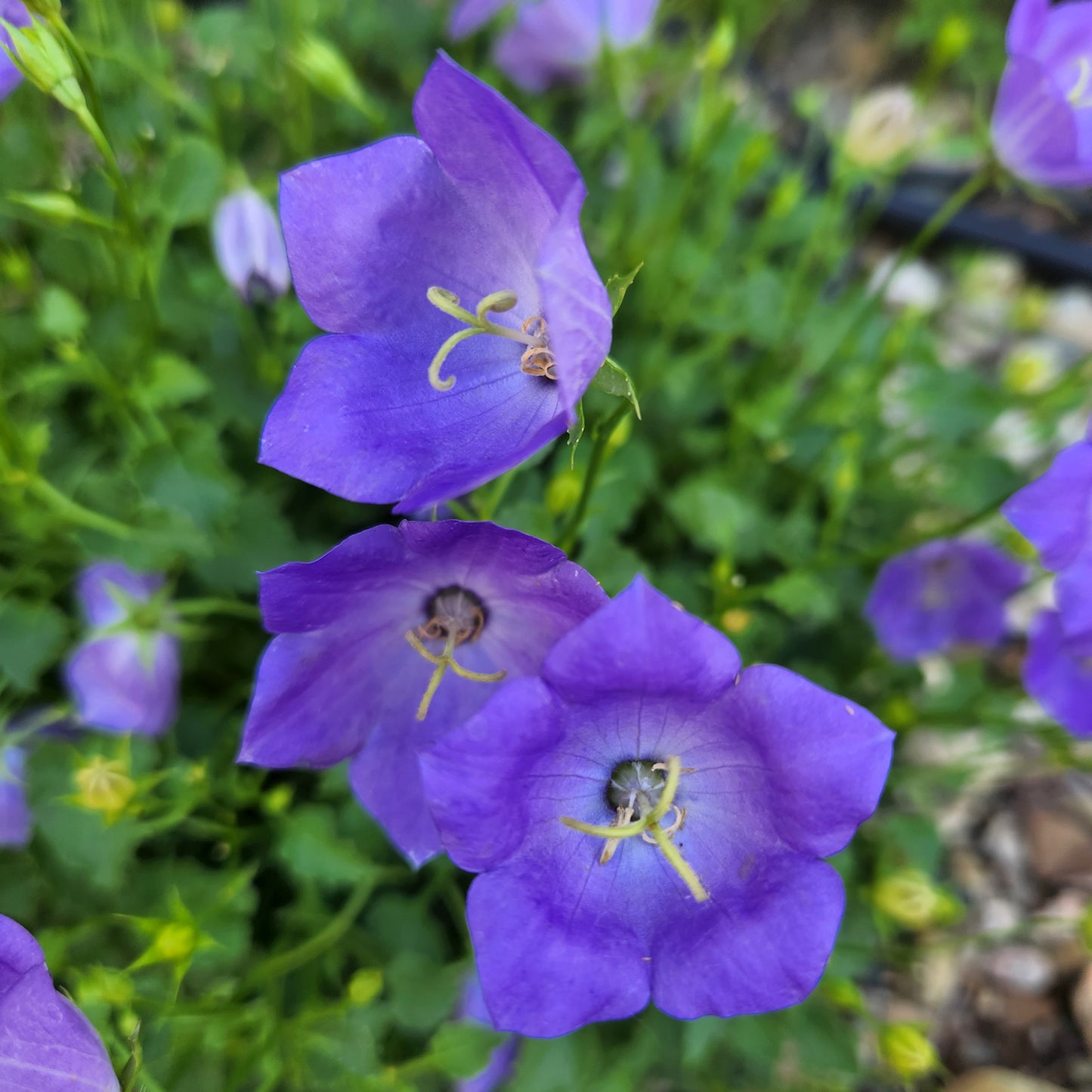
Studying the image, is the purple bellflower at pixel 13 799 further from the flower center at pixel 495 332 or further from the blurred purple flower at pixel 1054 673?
the blurred purple flower at pixel 1054 673

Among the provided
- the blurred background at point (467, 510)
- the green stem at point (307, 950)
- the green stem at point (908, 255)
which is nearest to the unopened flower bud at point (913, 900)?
the blurred background at point (467, 510)

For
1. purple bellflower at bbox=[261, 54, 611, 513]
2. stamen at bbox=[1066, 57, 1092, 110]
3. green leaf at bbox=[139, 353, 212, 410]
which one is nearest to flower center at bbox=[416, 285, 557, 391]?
purple bellflower at bbox=[261, 54, 611, 513]

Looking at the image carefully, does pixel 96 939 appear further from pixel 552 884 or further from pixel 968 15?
pixel 968 15

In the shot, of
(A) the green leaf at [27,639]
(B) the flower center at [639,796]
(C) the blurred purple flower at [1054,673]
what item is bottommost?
(C) the blurred purple flower at [1054,673]

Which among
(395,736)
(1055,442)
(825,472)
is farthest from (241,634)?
(1055,442)

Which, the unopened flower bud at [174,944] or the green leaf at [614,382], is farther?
the unopened flower bud at [174,944]

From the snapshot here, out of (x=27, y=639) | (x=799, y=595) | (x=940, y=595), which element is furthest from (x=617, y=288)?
(x=940, y=595)

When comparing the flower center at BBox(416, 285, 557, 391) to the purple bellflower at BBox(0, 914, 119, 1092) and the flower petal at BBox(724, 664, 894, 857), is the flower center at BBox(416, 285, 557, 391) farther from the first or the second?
the purple bellflower at BBox(0, 914, 119, 1092)
